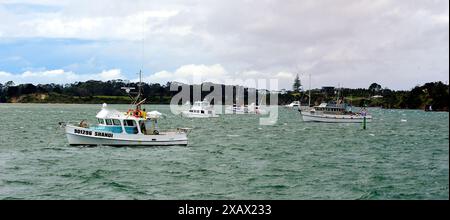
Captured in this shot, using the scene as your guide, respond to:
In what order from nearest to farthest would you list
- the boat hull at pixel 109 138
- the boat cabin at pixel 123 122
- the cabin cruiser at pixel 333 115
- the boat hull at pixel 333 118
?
the boat cabin at pixel 123 122
the boat hull at pixel 109 138
the boat hull at pixel 333 118
the cabin cruiser at pixel 333 115

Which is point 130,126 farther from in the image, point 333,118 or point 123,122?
point 333,118

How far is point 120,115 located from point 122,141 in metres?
2.76

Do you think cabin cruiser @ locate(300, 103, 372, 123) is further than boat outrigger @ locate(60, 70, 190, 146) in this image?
Yes

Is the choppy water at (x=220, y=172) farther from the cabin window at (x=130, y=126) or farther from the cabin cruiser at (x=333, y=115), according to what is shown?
the cabin cruiser at (x=333, y=115)

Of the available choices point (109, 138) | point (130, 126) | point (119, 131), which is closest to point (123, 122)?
point (130, 126)

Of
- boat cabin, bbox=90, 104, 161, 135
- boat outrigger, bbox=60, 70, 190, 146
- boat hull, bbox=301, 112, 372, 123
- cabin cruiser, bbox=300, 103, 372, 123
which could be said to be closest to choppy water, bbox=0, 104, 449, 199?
boat outrigger, bbox=60, 70, 190, 146

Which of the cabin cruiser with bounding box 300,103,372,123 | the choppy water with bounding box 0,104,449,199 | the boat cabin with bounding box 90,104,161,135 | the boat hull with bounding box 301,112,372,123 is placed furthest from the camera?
the cabin cruiser with bounding box 300,103,372,123

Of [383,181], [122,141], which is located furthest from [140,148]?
[383,181]

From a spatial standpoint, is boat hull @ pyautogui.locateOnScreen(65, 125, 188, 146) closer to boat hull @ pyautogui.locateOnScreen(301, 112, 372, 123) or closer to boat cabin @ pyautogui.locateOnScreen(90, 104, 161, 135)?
boat cabin @ pyautogui.locateOnScreen(90, 104, 161, 135)

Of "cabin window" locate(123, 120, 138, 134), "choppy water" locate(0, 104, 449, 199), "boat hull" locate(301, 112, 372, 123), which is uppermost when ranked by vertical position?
"cabin window" locate(123, 120, 138, 134)

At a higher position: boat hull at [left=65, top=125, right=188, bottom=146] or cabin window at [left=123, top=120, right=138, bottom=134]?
cabin window at [left=123, top=120, right=138, bottom=134]

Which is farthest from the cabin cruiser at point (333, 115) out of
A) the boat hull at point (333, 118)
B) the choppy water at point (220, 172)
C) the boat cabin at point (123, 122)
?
the boat cabin at point (123, 122)

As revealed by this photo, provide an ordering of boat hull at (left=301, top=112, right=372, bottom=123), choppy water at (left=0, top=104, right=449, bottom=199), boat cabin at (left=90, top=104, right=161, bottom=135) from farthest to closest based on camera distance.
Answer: boat hull at (left=301, top=112, right=372, bottom=123)
boat cabin at (left=90, top=104, right=161, bottom=135)
choppy water at (left=0, top=104, right=449, bottom=199)
